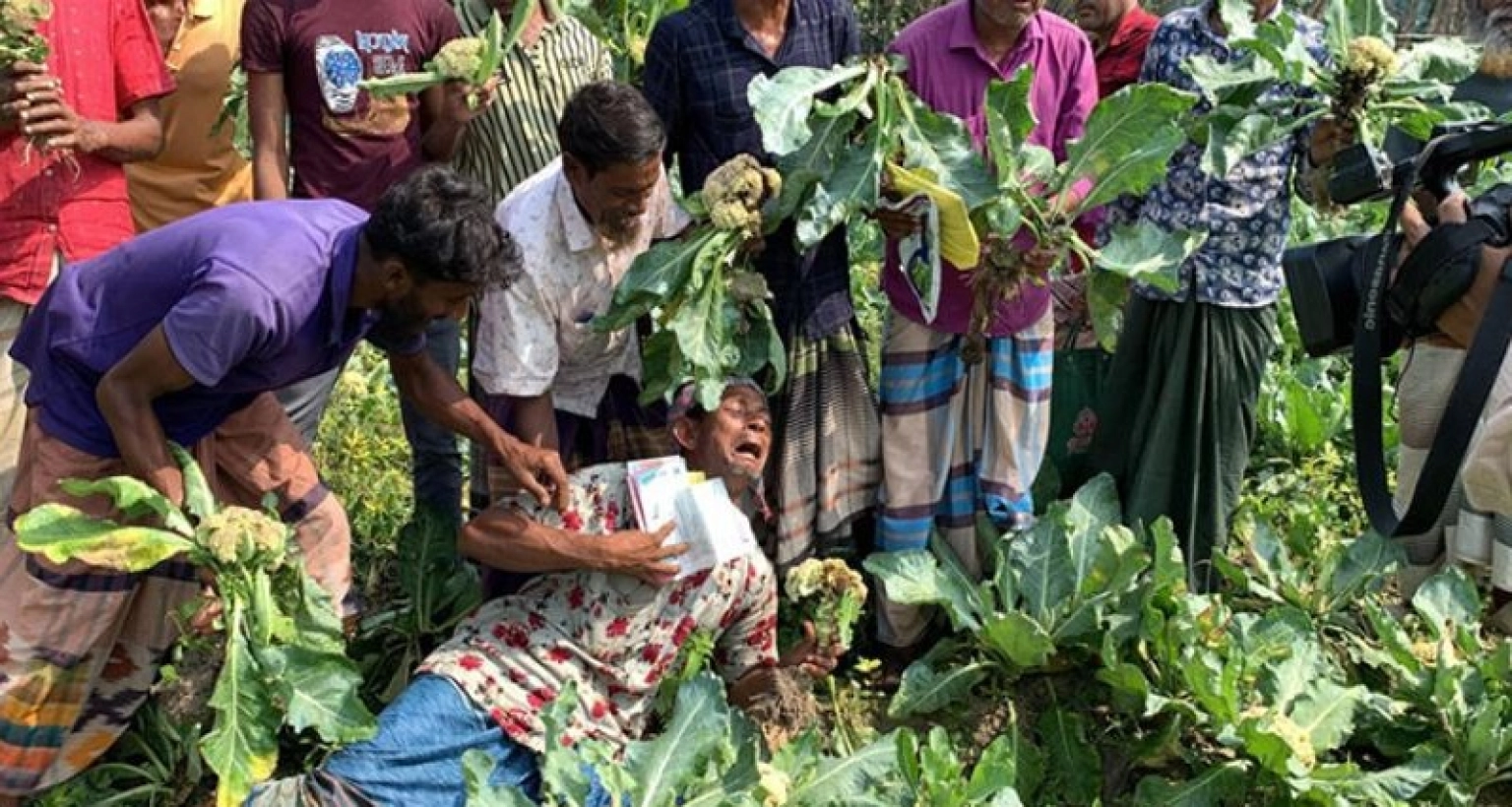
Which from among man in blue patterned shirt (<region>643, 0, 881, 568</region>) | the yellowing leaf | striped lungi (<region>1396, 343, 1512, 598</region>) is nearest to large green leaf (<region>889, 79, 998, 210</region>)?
the yellowing leaf

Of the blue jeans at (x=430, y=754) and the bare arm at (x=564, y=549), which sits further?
the bare arm at (x=564, y=549)

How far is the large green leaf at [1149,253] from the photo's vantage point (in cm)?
335

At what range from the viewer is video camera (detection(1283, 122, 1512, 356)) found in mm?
3293

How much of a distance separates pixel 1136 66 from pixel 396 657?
8.98ft

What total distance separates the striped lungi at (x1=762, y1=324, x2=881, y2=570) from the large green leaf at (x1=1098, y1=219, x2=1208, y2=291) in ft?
2.38

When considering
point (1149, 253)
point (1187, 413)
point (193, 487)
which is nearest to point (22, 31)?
point (193, 487)

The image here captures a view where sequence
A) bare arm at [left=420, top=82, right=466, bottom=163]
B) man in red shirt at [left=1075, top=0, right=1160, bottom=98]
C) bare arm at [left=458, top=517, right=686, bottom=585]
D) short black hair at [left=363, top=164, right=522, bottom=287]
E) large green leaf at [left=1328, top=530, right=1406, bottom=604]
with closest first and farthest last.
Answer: short black hair at [left=363, top=164, right=522, bottom=287] → bare arm at [left=458, top=517, right=686, bottom=585] → bare arm at [left=420, top=82, right=466, bottom=163] → large green leaf at [left=1328, top=530, right=1406, bottom=604] → man in red shirt at [left=1075, top=0, right=1160, bottom=98]

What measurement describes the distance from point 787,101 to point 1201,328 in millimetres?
1414

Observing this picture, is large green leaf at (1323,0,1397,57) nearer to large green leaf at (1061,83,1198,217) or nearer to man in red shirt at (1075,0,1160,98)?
large green leaf at (1061,83,1198,217)

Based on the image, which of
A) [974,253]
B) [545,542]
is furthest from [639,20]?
[545,542]

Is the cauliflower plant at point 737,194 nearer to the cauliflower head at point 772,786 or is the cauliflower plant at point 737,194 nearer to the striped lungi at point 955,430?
the striped lungi at point 955,430

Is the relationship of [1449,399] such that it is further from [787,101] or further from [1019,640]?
[787,101]

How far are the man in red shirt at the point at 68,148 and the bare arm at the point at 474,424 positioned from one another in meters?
0.91

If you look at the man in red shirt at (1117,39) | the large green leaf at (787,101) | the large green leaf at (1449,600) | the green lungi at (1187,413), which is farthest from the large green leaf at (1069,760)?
the man in red shirt at (1117,39)
